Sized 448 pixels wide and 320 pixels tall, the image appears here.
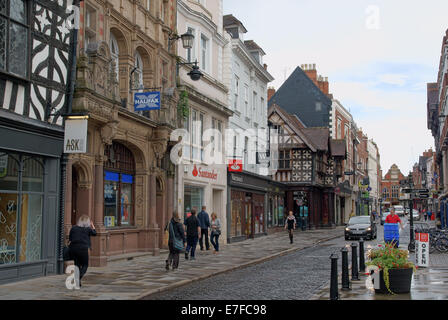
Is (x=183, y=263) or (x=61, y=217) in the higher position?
(x=61, y=217)

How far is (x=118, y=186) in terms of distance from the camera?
18.5 meters

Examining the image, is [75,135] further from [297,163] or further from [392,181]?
[392,181]

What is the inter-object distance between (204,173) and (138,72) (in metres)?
6.83

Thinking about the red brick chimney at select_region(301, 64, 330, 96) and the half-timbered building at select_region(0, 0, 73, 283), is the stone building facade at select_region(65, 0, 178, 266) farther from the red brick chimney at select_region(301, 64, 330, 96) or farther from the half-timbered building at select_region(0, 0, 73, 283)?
the red brick chimney at select_region(301, 64, 330, 96)

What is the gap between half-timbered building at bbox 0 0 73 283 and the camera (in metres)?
12.6

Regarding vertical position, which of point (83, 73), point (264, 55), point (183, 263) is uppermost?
point (264, 55)

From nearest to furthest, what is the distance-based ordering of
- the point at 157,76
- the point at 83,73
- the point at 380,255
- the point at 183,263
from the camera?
the point at 380,255 < the point at 83,73 < the point at 183,263 < the point at 157,76

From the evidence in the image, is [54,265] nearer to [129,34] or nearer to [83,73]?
[83,73]

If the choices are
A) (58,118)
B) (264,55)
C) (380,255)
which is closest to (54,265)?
(58,118)

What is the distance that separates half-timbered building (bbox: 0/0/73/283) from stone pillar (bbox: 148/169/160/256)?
18.7ft

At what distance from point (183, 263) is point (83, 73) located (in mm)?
6733

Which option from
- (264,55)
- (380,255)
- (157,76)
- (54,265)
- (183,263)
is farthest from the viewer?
(264,55)

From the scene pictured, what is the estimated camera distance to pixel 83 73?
49.9 feet
